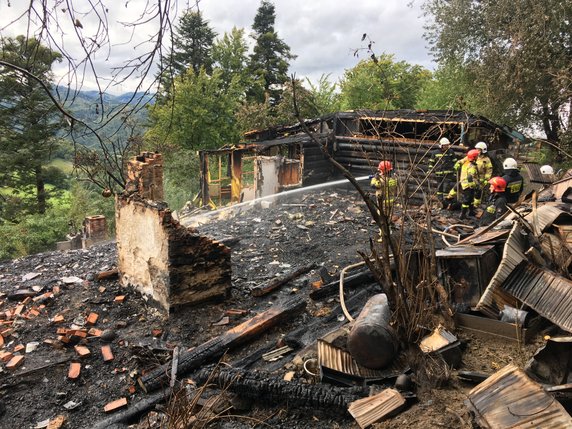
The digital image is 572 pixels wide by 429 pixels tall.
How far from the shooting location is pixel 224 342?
210 inches

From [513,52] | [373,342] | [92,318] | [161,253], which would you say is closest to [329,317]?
[373,342]

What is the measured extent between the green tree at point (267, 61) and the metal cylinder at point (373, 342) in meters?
30.6

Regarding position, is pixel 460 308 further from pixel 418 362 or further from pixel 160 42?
pixel 160 42

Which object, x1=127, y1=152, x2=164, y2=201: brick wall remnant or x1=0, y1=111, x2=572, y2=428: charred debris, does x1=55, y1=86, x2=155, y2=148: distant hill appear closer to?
x1=0, y1=111, x2=572, y2=428: charred debris

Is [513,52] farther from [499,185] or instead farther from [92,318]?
[92,318]

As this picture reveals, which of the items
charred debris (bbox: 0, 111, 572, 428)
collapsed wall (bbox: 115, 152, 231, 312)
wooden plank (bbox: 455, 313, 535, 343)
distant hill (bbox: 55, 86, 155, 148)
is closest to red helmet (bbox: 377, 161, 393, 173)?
charred debris (bbox: 0, 111, 572, 428)

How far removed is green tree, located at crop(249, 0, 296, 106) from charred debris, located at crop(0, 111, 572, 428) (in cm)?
2613

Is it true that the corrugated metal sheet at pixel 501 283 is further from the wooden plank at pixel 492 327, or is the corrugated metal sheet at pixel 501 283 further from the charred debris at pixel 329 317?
the wooden plank at pixel 492 327

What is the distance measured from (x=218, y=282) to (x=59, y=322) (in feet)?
8.08

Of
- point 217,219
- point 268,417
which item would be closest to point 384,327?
point 268,417

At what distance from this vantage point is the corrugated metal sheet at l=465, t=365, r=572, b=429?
7.53 feet

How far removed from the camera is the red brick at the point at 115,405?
462cm

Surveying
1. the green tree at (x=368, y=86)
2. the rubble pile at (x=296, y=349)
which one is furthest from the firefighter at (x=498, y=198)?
the green tree at (x=368, y=86)

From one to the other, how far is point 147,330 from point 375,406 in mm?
4011
